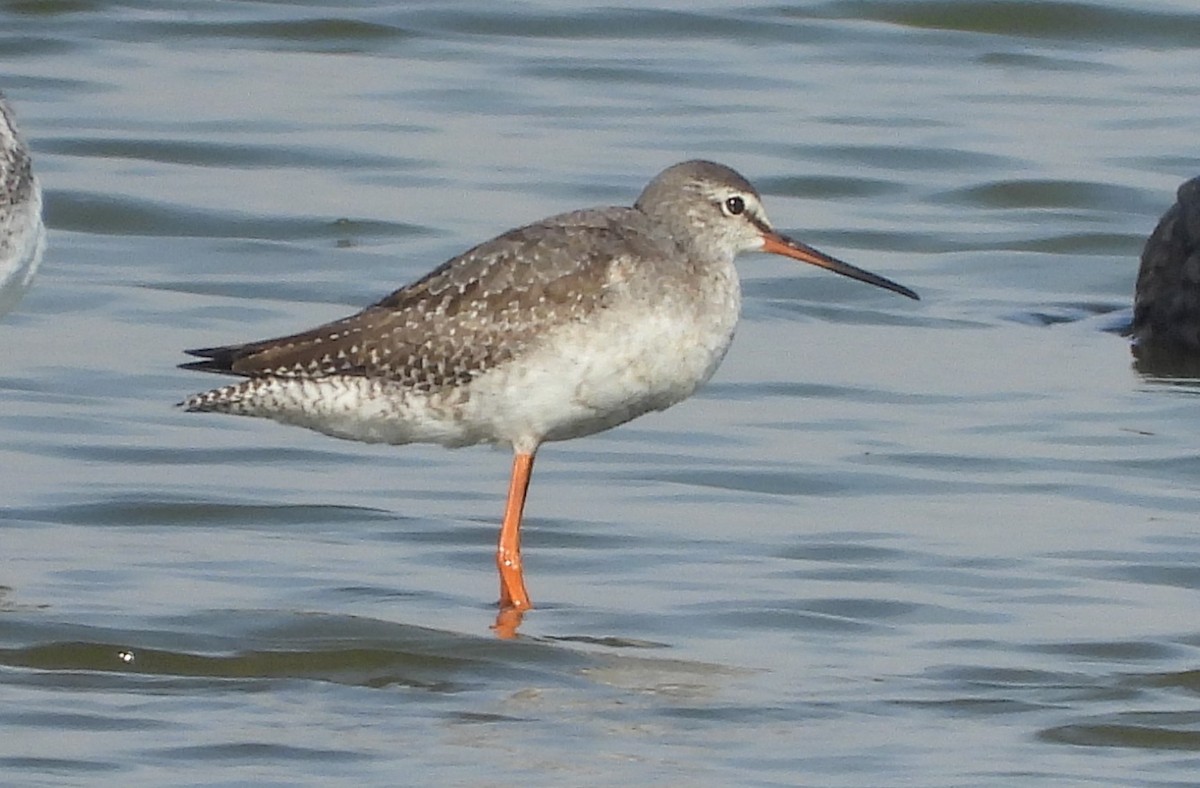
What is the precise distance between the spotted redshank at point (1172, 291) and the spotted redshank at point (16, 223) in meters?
4.56

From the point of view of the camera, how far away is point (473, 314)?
9.47 meters

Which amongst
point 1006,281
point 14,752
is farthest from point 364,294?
point 14,752

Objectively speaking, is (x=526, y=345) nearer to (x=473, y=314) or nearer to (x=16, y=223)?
(x=473, y=314)

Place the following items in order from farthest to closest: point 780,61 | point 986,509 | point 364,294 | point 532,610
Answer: point 780,61 < point 364,294 < point 986,509 < point 532,610

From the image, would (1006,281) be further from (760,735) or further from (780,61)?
(760,735)

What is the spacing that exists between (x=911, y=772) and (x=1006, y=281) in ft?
21.7

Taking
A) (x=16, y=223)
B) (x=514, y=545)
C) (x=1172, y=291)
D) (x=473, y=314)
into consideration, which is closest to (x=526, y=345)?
(x=473, y=314)

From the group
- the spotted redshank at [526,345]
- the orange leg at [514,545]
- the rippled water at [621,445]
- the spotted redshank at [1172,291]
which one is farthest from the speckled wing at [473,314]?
the spotted redshank at [1172,291]

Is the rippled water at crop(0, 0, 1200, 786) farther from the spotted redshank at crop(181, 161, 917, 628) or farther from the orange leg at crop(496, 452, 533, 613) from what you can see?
the spotted redshank at crop(181, 161, 917, 628)

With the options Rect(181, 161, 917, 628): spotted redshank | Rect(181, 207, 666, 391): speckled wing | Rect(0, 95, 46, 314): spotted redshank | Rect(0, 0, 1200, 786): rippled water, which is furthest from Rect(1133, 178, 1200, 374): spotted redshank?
Rect(0, 95, 46, 314): spotted redshank

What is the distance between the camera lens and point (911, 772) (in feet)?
25.2

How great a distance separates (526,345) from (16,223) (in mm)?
1811

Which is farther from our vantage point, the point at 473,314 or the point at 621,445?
the point at 621,445

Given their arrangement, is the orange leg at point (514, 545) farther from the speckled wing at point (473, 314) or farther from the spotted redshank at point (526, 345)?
the speckled wing at point (473, 314)
